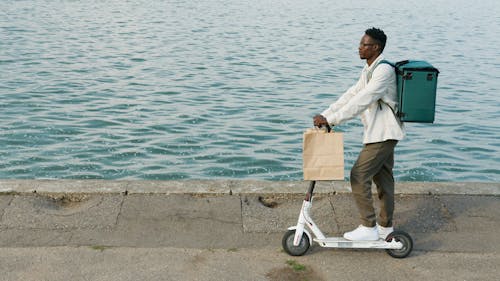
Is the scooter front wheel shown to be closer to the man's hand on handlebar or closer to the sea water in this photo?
the man's hand on handlebar

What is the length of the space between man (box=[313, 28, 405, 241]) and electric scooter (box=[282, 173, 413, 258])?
0.22 ft

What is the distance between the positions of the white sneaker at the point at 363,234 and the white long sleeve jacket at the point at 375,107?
701 mm

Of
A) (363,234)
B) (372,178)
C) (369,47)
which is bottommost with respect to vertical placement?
(363,234)

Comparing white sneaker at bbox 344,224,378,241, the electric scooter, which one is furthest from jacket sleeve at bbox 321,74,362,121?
white sneaker at bbox 344,224,378,241

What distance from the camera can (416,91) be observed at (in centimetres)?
565

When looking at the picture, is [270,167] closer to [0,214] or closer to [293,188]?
[293,188]

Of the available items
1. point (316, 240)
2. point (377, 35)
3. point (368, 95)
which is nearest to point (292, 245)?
point (316, 240)

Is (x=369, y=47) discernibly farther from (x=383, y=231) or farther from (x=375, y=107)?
(x=383, y=231)

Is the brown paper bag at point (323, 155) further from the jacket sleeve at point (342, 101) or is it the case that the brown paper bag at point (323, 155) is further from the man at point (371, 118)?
the jacket sleeve at point (342, 101)

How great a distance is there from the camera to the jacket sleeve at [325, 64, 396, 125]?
5.63 metres

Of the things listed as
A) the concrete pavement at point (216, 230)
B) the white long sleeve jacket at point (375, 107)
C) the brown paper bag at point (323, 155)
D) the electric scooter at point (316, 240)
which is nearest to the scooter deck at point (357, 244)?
the electric scooter at point (316, 240)

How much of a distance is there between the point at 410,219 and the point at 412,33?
2219 cm

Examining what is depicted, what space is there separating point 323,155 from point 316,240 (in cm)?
71

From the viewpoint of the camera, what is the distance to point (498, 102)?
1703 centimetres
